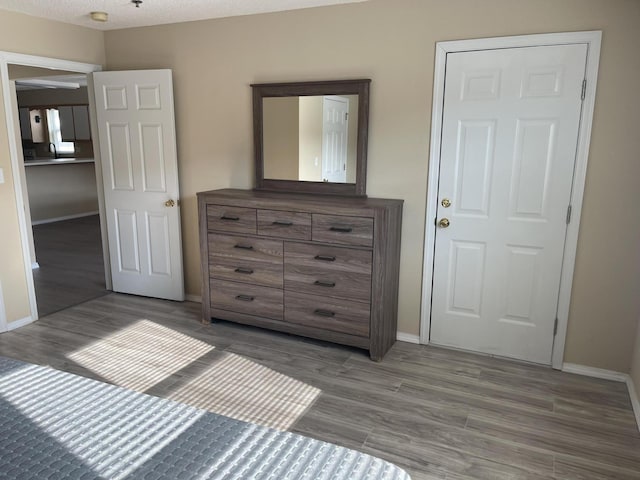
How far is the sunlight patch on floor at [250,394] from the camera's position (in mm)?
2512

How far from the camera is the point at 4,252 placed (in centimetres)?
354

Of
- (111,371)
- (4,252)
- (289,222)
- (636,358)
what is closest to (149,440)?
(111,371)

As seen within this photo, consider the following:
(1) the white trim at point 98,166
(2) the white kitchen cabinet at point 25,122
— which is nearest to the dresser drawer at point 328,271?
(1) the white trim at point 98,166

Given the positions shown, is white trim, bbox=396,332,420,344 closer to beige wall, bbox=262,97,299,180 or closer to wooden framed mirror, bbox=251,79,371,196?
wooden framed mirror, bbox=251,79,371,196

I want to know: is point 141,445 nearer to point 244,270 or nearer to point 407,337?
point 244,270

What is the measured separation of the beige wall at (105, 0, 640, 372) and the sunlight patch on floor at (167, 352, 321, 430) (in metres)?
1.08

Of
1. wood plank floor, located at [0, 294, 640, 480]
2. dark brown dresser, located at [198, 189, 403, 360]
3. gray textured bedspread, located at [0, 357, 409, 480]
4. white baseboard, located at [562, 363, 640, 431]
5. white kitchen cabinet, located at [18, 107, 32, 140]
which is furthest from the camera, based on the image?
white kitchen cabinet, located at [18, 107, 32, 140]

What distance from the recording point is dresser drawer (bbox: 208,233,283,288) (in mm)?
3359

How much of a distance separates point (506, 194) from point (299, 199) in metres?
1.39

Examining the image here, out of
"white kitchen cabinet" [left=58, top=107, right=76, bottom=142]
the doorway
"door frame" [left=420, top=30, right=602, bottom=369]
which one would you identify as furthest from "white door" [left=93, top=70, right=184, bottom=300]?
"white kitchen cabinet" [left=58, top=107, right=76, bottom=142]

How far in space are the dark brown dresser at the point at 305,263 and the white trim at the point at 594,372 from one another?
115 cm

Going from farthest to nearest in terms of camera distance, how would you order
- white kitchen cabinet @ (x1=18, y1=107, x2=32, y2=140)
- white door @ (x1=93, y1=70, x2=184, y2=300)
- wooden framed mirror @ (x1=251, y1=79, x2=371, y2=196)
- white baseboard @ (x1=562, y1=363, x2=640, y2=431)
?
white kitchen cabinet @ (x1=18, y1=107, x2=32, y2=140), white door @ (x1=93, y1=70, x2=184, y2=300), wooden framed mirror @ (x1=251, y1=79, x2=371, y2=196), white baseboard @ (x1=562, y1=363, x2=640, y2=431)

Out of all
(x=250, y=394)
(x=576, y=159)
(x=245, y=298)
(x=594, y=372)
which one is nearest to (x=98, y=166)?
(x=245, y=298)

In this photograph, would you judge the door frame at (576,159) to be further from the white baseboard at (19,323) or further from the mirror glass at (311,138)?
the white baseboard at (19,323)
